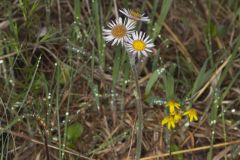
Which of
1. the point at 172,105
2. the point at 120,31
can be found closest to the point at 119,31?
the point at 120,31

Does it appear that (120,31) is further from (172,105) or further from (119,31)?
(172,105)

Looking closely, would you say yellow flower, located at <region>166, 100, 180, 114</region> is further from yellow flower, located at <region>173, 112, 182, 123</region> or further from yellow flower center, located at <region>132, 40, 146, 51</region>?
yellow flower center, located at <region>132, 40, 146, 51</region>

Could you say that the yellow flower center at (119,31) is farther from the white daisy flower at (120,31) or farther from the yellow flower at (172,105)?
the yellow flower at (172,105)

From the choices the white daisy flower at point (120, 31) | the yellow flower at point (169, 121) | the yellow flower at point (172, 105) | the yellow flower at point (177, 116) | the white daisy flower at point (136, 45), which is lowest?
the yellow flower at point (169, 121)

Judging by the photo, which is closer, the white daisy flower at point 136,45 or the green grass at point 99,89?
the white daisy flower at point 136,45

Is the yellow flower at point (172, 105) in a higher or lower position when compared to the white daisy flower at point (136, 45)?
lower

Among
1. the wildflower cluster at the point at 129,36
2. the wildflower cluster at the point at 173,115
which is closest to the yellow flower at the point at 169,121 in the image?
the wildflower cluster at the point at 173,115

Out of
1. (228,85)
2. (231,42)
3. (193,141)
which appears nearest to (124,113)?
(193,141)
